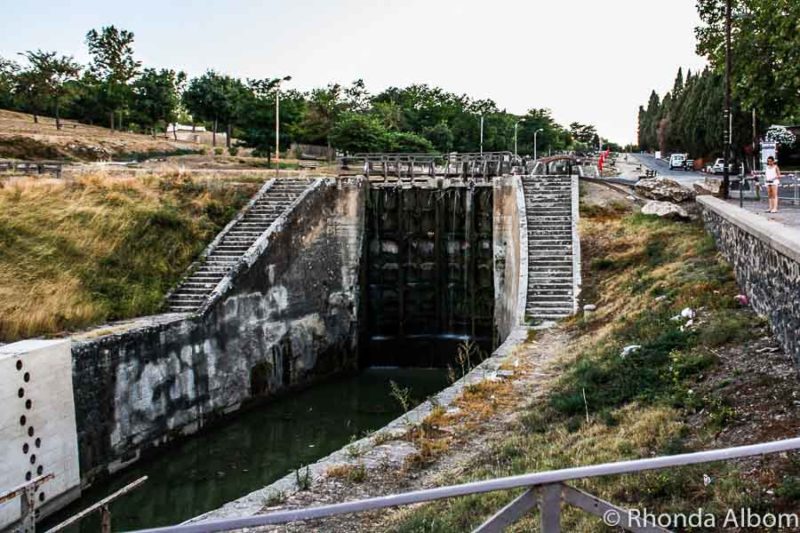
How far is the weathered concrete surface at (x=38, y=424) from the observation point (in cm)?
1178

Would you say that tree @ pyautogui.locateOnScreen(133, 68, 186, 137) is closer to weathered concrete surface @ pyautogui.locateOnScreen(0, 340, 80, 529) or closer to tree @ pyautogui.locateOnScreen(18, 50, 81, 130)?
tree @ pyautogui.locateOnScreen(18, 50, 81, 130)

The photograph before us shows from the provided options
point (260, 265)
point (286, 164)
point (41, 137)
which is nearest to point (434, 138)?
point (286, 164)

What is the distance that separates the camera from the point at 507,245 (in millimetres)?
22359

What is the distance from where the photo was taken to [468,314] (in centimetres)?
2414

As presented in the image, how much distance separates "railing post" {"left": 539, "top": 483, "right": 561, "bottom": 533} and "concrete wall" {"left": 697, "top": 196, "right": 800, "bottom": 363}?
611 centimetres

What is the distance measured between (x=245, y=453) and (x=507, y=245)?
10269mm

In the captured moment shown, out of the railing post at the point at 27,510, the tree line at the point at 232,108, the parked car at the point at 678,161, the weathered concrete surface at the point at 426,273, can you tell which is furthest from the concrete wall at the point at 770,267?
the parked car at the point at 678,161

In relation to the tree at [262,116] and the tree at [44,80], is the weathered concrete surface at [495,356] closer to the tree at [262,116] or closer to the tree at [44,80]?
the tree at [262,116]

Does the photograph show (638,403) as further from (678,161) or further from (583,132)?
(583,132)

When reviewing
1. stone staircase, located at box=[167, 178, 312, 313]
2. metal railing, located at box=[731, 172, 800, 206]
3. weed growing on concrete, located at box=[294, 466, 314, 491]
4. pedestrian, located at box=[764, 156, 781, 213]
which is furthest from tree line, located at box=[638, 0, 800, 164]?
weed growing on concrete, located at box=[294, 466, 314, 491]

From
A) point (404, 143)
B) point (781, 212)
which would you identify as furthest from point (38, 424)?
point (404, 143)

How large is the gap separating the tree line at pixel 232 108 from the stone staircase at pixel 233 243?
15908 millimetres

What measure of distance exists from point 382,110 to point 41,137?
123ft

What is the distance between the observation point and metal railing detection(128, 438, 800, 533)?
3.00m
